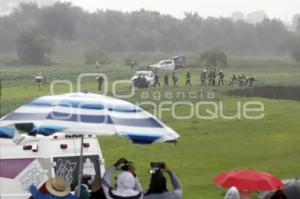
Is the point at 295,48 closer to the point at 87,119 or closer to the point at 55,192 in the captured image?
the point at 87,119

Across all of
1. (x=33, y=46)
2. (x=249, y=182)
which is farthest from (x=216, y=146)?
(x=33, y=46)

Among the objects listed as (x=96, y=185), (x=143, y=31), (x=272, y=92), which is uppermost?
(x=143, y=31)

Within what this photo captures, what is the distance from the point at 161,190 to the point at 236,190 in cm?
94

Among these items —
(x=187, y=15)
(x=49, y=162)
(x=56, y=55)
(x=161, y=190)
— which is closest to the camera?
(x=161, y=190)

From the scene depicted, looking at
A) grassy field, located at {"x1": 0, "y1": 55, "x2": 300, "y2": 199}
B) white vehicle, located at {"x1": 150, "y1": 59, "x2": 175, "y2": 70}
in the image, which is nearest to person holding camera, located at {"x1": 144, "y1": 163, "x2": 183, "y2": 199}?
grassy field, located at {"x1": 0, "y1": 55, "x2": 300, "y2": 199}

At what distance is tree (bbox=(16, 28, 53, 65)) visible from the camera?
70812 mm

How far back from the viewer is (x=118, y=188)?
876 cm

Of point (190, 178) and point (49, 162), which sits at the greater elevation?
point (49, 162)

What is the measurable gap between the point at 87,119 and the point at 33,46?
6373 centimetres

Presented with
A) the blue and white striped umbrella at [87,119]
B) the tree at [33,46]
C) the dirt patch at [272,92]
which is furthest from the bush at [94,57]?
the blue and white striped umbrella at [87,119]

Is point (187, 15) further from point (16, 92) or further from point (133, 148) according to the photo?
point (133, 148)

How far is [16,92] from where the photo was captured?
40.4 metres

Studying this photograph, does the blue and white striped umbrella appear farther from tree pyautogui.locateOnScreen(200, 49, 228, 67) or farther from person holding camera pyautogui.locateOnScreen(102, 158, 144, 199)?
tree pyautogui.locateOnScreen(200, 49, 228, 67)

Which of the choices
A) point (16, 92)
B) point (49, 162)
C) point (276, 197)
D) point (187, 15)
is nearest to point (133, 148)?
point (49, 162)
